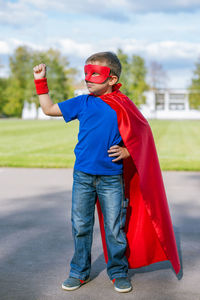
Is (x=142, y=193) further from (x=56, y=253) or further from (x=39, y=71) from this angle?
(x=56, y=253)

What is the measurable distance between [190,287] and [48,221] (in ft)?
7.67

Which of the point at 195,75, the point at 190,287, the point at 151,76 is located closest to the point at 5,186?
the point at 190,287

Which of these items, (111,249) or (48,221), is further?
(48,221)

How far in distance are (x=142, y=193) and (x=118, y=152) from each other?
377mm

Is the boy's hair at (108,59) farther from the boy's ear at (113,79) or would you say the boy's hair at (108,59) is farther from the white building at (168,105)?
the white building at (168,105)

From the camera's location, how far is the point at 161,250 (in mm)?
3514

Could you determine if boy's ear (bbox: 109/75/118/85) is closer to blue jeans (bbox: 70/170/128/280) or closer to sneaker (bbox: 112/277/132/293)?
blue jeans (bbox: 70/170/128/280)

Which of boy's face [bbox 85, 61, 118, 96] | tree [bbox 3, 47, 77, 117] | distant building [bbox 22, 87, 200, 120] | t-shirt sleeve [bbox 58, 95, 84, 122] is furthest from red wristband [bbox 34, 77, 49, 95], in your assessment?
distant building [bbox 22, 87, 200, 120]

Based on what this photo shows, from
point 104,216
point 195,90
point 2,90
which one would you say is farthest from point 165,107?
point 104,216

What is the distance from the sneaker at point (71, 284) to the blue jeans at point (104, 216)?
3 cm

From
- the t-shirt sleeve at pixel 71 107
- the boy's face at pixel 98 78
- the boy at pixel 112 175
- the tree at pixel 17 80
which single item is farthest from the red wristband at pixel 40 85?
the tree at pixel 17 80

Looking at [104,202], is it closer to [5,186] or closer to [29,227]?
[29,227]

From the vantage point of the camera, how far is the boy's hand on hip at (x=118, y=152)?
319 cm

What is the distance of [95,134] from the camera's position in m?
3.20
